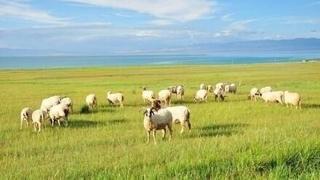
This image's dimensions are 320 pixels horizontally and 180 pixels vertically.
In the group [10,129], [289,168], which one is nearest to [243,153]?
[289,168]

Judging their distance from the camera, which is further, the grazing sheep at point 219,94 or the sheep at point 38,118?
the grazing sheep at point 219,94

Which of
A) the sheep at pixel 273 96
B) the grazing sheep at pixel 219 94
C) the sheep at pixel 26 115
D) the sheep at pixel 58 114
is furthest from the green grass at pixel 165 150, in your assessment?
the grazing sheep at pixel 219 94

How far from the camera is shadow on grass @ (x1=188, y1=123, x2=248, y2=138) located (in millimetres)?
19000

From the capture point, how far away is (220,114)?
2644 centimetres

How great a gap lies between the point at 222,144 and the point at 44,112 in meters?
10.2

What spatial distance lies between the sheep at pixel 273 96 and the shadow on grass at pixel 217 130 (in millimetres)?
10293

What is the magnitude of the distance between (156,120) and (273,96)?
15902mm

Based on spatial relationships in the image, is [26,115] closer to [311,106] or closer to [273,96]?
[273,96]

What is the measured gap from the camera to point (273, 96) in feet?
107

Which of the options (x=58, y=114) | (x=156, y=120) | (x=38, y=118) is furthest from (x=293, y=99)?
(x=38, y=118)

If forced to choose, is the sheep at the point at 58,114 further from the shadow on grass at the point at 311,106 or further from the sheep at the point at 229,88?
the sheep at the point at 229,88

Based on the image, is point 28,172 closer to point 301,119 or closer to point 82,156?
point 82,156

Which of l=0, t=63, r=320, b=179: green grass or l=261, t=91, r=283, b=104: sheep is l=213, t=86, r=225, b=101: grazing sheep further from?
l=0, t=63, r=320, b=179: green grass

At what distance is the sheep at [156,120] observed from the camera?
1802 centimetres
